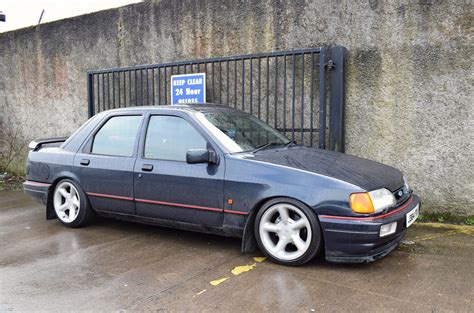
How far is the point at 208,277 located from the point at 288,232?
30.3 inches

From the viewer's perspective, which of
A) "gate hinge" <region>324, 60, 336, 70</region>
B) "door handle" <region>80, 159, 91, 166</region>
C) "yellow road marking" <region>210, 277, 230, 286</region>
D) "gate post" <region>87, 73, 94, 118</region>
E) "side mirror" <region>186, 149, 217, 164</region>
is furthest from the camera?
"gate post" <region>87, 73, 94, 118</region>

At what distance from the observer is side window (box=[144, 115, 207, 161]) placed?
15.0 ft

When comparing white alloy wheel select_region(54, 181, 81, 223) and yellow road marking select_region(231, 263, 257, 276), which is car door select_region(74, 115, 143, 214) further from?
yellow road marking select_region(231, 263, 257, 276)

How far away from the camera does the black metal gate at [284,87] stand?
605 centimetres

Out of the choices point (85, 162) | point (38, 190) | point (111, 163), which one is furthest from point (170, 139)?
point (38, 190)

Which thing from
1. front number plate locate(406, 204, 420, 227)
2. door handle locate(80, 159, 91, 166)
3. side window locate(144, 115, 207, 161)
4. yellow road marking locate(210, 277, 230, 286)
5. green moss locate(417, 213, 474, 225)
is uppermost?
side window locate(144, 115, 207, 161)

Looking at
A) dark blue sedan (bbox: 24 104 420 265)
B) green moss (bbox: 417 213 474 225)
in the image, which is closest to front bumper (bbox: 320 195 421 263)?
dark blue sedan (bbox: 24 104 420 265)

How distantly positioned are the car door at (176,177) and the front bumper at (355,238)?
3.45 ft

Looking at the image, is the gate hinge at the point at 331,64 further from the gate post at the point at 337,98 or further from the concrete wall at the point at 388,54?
the concrete wall at the point at 388,54

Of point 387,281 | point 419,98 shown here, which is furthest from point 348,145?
point 387,281

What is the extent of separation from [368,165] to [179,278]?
2060mm

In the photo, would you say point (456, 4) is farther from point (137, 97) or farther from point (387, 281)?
point (137, 97)

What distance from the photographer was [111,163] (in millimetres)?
5016

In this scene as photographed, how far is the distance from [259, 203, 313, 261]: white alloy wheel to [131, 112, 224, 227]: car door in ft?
1.58
